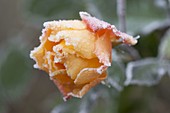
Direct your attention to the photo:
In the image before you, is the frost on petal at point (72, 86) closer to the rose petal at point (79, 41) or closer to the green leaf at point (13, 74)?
the rose petal at point (79, 41)

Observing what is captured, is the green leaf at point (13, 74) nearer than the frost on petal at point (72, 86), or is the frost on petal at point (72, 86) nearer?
the frost on petal at point (72, 86)

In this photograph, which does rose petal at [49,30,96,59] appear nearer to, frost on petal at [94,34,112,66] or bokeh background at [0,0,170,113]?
frost on petal at [94,34,112,66]

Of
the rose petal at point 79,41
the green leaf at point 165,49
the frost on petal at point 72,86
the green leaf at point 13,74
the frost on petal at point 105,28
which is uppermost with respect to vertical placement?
the green leaf at point 13,74

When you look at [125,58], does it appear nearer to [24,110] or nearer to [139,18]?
[139,18]

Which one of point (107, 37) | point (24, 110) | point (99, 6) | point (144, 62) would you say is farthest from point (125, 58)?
point (24, 110)

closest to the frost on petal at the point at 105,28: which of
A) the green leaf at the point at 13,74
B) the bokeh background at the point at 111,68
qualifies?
the bokeh background at the point at 111,68

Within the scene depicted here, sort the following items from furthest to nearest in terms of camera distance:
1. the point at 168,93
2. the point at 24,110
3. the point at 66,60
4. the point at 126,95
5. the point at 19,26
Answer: the point at 19,26
the point at 24,110
the point at 168,93
the point at 126,95
the point at 66,60

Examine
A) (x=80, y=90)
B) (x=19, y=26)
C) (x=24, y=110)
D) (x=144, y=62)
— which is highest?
(x=19, y=26)

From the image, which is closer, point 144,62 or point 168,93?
point 144,62
